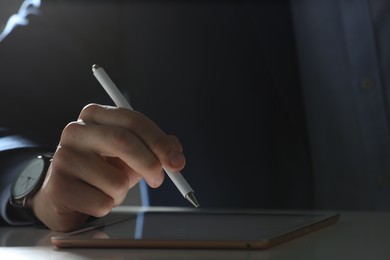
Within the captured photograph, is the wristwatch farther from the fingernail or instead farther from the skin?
the fingernail

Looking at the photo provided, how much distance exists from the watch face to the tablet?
0.09 meters

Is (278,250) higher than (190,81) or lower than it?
lower

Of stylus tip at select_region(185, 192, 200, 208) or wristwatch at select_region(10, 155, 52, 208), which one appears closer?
stylus tip at select_region(185, 192, 200, 208)

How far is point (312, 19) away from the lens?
3.27ft

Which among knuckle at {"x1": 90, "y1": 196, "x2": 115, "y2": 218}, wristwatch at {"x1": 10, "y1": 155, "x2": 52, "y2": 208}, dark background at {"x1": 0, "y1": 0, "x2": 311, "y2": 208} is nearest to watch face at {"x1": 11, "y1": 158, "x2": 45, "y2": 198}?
wristwatch at {"x1": 10, "y1": 155, "x2": 52, "y2": 208}

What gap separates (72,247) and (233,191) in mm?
609

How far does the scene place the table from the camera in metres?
0.43

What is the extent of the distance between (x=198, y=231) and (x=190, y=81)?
2.03ft

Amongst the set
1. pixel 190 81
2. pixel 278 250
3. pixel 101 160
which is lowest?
pixel 278 250

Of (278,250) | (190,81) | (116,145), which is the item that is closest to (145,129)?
(116,145)

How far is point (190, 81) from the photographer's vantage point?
1097 mm

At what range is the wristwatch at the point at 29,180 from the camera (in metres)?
0.63

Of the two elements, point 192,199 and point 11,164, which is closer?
point 192,199

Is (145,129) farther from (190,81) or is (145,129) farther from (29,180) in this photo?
(190,81)
